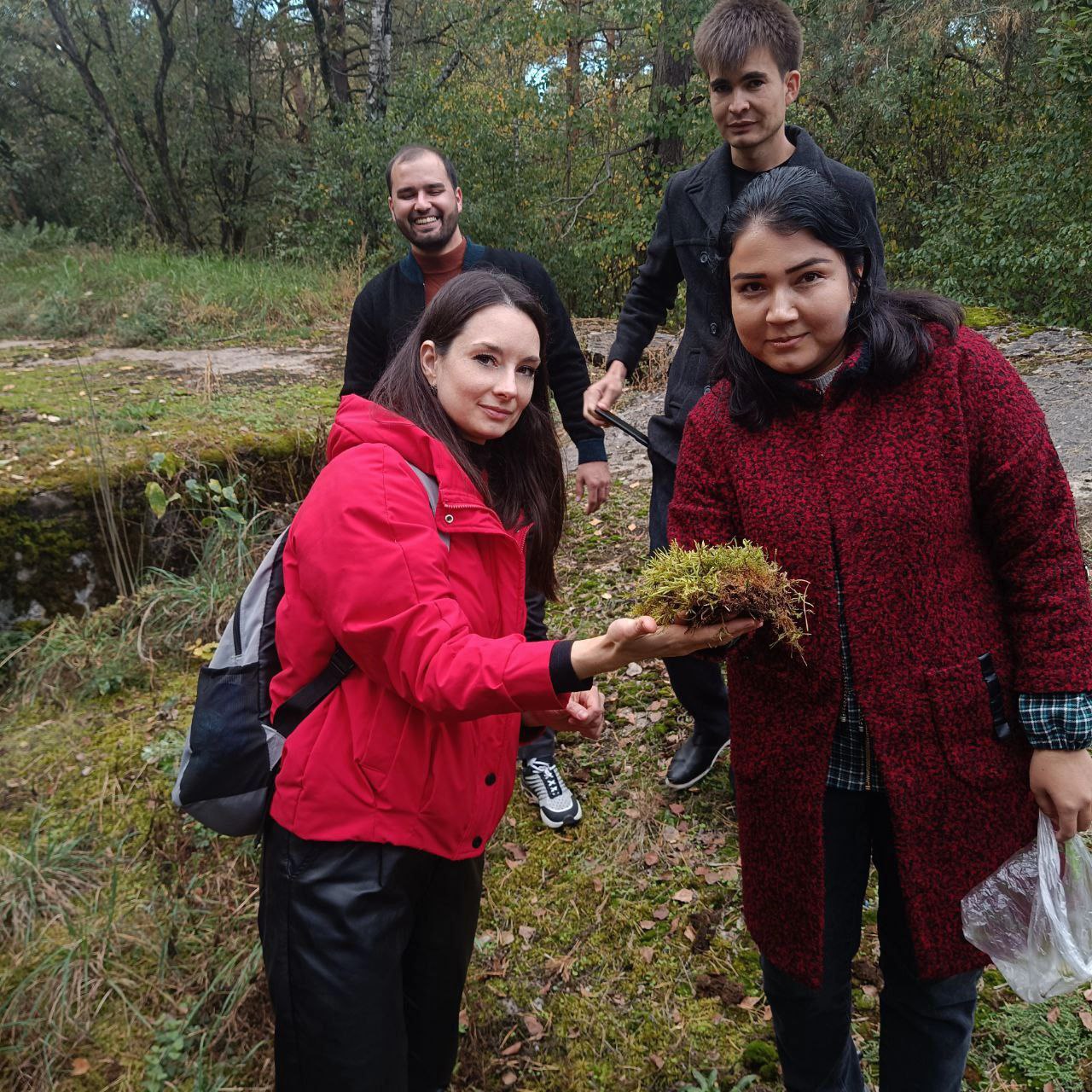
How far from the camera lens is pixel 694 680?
3160mm

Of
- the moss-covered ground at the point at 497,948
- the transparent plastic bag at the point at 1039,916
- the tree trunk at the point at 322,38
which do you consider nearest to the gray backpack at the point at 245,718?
the moss-covered ground at the point at 497,948

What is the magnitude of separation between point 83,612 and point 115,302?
631cm

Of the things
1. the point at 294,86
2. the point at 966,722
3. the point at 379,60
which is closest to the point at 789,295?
the point at 966,722

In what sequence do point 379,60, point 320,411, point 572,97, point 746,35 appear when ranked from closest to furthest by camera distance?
1. point 746,35
2. point 320,411
3. point 572,97
4. point 379,60

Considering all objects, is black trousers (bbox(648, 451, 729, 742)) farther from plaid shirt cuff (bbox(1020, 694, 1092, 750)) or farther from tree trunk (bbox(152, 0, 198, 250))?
tree trunk (bbox(152, 0, 198, 250))

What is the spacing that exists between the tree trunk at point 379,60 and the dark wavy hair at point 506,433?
39.0 ft

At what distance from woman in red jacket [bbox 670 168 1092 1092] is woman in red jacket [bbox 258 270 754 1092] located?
10.6 inches

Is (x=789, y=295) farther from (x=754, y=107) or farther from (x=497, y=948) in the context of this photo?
(x=497, y=948)

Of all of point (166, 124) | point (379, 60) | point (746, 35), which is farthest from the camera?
point (166, 124)

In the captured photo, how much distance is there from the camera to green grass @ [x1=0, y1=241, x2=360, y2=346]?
8781 mm

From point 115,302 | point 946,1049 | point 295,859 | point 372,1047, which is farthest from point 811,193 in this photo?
point 115,302

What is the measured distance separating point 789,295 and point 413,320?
197 cm

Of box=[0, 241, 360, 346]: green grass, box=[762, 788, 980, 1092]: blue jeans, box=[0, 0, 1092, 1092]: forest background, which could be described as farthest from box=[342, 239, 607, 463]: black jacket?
box=[0, 241, 360, 346]: green grass

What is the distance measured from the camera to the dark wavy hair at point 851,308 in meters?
1.52
